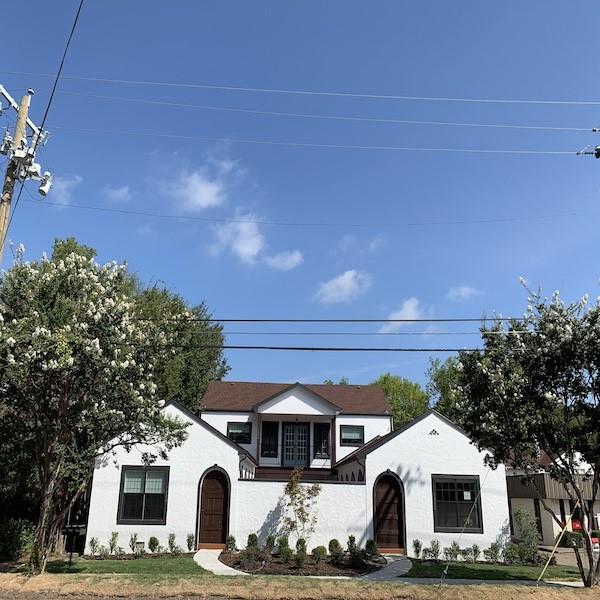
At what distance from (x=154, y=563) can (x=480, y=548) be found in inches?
466

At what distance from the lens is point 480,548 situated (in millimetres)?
20875

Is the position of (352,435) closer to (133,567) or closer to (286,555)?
(286,555)

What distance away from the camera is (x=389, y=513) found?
21.4 metres

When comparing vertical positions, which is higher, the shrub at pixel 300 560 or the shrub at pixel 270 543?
the shrub at pixel 270 543

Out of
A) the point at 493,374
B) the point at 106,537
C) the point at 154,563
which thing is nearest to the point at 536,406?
the point at 493,374

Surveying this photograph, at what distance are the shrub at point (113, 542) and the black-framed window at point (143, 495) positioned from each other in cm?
46

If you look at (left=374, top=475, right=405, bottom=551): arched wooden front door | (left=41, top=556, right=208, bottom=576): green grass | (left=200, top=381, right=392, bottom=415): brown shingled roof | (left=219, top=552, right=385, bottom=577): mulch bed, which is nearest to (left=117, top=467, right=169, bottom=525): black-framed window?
(left=41, top=556, right=208, bottom=576): green grass

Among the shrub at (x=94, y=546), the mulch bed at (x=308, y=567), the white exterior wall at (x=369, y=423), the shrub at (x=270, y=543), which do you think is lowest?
the mulch bed at (x=308, y=567)

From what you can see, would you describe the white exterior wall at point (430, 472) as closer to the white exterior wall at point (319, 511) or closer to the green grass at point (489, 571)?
the white exterior wall at point (319, 511)

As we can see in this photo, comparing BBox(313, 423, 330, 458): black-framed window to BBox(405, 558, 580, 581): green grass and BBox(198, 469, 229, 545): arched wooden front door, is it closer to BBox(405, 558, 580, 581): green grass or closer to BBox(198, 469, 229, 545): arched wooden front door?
BBox(198, 469, 229, 545): arched wooden front door

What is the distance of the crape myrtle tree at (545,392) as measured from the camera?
14164 millimetres

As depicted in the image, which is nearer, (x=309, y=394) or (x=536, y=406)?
(x=536, y=406)

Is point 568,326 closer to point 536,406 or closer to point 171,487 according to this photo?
point 536,406

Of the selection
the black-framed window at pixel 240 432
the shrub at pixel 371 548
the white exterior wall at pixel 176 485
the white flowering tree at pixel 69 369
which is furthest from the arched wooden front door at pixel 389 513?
the black-framed window at pixel 240 432
